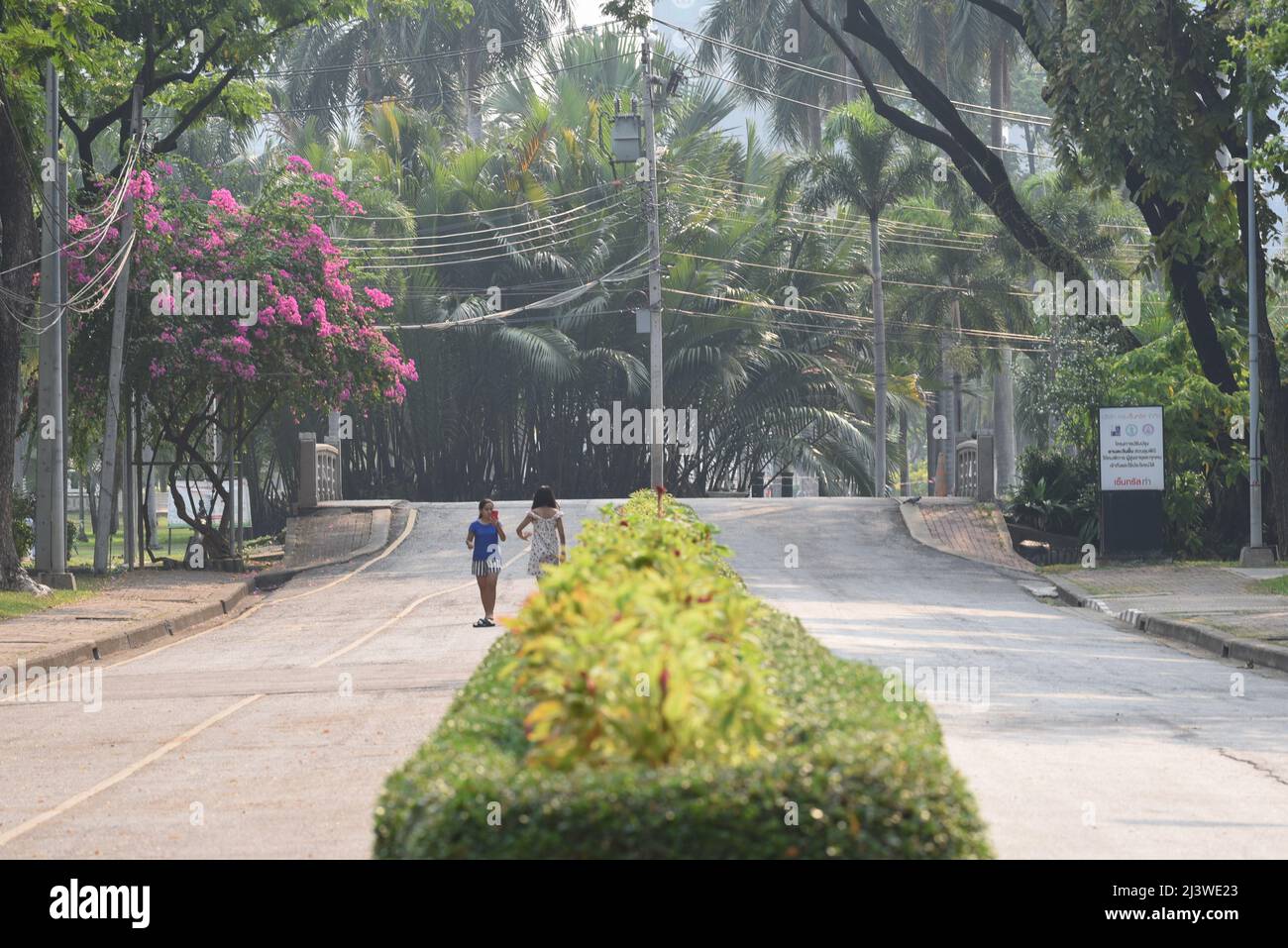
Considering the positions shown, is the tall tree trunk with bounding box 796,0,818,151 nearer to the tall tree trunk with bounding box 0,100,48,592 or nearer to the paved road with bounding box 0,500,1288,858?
the tall tree trunk with bounding box 0,100,48,592

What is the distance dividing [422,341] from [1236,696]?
38306mm

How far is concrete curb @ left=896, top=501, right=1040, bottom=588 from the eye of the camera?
2947 centimetres

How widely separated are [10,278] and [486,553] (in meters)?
10.4

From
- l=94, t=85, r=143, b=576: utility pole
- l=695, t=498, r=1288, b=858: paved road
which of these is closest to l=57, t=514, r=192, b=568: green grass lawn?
l=94, t=85, r=143, b=576: utility pole

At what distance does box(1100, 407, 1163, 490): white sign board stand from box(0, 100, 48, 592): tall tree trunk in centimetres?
1837

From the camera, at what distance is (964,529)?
34.3 meters

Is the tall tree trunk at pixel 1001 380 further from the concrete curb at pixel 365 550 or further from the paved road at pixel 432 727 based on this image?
the paved road at pixel 432 727

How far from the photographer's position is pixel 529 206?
5206 centimetres

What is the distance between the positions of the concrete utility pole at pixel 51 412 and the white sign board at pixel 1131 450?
1793 cm

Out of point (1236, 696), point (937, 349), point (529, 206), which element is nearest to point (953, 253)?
point (937, 349)

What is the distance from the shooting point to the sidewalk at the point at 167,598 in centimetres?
1969

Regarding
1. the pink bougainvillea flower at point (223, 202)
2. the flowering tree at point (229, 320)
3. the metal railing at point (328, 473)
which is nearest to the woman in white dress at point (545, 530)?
the flowering tree at point (229, 320)

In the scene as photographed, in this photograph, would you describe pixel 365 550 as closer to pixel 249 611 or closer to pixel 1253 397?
pixel 249 611
